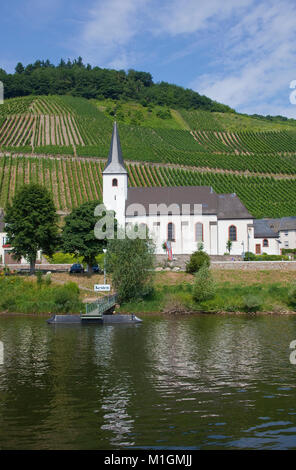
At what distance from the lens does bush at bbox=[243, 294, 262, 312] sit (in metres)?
39.8

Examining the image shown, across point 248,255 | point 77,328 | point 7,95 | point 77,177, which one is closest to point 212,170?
point 77,177

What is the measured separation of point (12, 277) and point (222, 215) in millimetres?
29433

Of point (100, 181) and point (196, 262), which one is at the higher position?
point (100, 181)

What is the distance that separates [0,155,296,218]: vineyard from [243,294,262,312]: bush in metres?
38.0

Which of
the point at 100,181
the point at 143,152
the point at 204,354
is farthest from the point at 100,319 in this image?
the point at 143,152

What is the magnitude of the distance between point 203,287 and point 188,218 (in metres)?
22.1

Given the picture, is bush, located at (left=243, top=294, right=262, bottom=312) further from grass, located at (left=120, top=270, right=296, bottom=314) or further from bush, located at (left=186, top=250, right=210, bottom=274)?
bush, located at (left=186, top=250, right=210, bottom=274)

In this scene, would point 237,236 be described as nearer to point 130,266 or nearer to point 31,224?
point 130,266

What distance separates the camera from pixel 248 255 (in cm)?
5350

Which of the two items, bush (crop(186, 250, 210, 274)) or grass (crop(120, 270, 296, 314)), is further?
bush (crop(186, 250, 210, 274))

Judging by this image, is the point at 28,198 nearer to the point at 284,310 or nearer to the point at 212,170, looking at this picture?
the point at 284,310

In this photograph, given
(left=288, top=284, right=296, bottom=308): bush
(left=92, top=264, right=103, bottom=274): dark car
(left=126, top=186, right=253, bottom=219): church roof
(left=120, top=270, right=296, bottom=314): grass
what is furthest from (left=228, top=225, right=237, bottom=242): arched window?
(left=288, top=284, right=296, bottom=308): bush

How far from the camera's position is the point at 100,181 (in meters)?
90.2

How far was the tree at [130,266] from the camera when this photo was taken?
4081 centimetres
